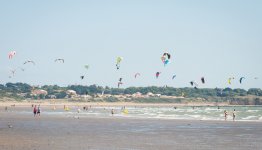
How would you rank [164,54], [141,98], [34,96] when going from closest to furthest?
[164,54], [34,96], [141,98]

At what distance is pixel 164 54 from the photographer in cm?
4975

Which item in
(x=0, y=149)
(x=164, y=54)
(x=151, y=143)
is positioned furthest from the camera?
(x=164, y=54)

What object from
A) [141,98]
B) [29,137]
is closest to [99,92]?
[141,98]

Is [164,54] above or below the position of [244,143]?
above

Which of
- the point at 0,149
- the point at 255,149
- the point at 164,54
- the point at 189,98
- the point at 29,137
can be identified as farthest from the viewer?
the point at 189,98

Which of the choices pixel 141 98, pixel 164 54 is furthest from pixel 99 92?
pixel 164 54

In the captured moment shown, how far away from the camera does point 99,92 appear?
198 meters

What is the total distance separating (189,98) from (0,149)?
169903 millimetres

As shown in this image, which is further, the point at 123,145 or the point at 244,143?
the point at 244,143

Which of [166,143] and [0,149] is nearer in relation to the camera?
[0,149]

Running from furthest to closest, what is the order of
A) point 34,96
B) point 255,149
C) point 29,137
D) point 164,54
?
point 34,96, point 164,54, point 29,137, point 255,149

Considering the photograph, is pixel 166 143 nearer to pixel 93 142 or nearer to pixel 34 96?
pixel 93 142

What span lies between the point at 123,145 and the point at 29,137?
20.6 feet

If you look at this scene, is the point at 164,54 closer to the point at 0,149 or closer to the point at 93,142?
the point at 93,142
